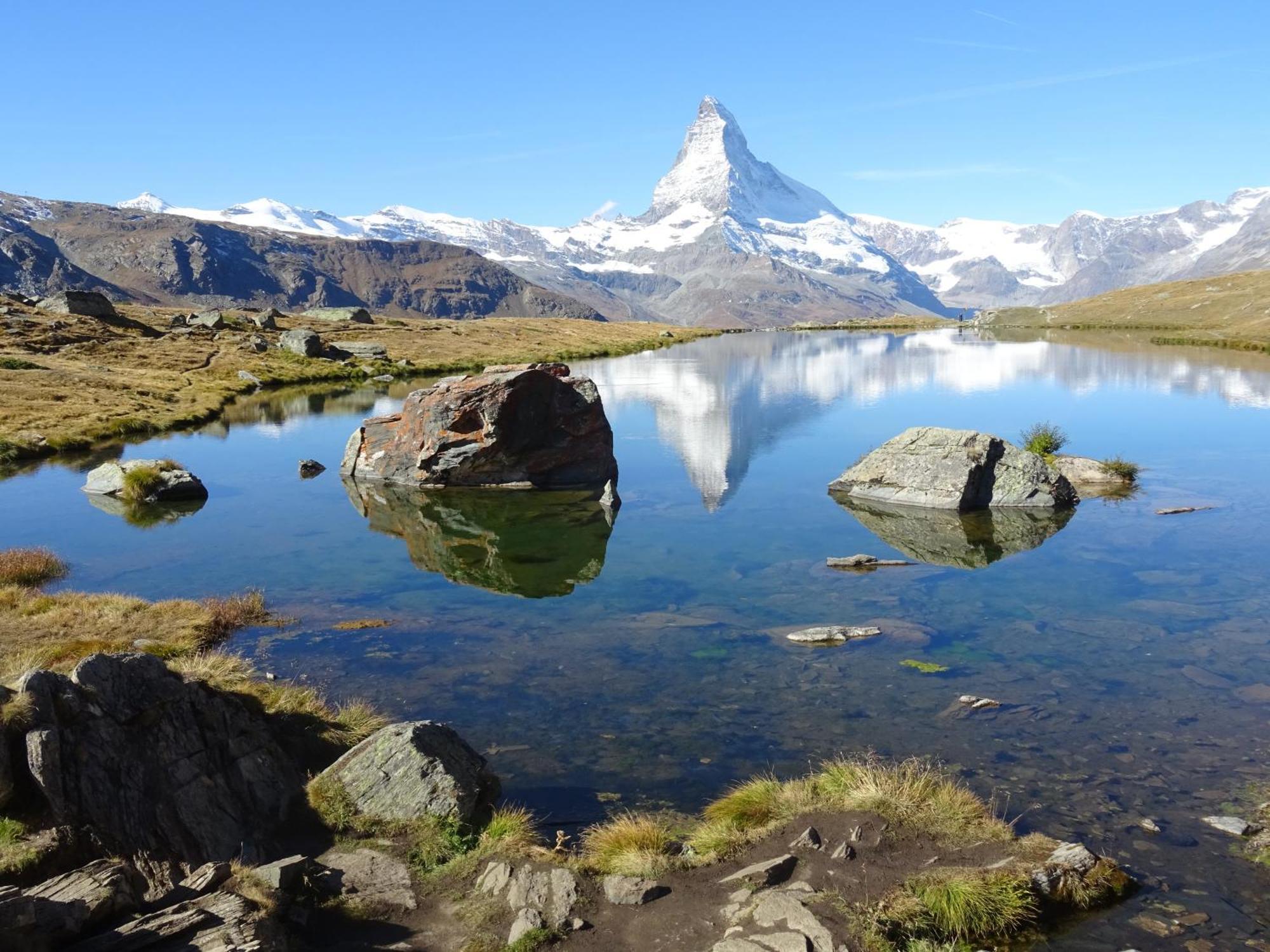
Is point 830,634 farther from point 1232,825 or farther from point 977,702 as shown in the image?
point 1232,825

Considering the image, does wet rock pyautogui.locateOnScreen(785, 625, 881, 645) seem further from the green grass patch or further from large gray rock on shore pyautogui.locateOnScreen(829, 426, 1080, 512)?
large gray rock on shore pyautogui.locateOnScreen(829, 426, 1080, 512)

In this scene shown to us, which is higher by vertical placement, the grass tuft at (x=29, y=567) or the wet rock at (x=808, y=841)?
the grass tuft at (x=29, y=567)

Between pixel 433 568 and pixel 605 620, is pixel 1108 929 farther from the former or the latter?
pixel 433 568

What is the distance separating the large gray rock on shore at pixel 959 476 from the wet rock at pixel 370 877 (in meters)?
30.1

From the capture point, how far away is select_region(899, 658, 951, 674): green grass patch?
68.2 ft

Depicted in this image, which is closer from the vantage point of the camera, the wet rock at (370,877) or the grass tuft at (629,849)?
the wet rock at (370,877)

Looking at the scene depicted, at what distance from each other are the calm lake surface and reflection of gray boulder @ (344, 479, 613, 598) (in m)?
0.18

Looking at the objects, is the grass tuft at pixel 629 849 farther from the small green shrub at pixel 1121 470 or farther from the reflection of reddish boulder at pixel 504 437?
the small green shrub at pixel 1121 470

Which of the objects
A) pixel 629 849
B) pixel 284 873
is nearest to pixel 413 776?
pixel 284 873

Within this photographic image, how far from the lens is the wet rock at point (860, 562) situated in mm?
29703

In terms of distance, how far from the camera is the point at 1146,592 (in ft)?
86.5

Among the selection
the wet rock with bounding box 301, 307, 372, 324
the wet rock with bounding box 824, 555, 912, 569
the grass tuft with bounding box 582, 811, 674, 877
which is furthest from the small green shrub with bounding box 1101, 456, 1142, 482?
the wet rock with bounding box 301, 307, 372, 324

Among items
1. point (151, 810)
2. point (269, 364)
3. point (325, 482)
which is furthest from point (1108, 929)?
point (269, 364)

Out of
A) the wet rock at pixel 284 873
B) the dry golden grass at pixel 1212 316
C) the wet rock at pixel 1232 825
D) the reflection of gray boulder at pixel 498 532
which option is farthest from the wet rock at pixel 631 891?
the dry golden grass at pixel 1212 316
